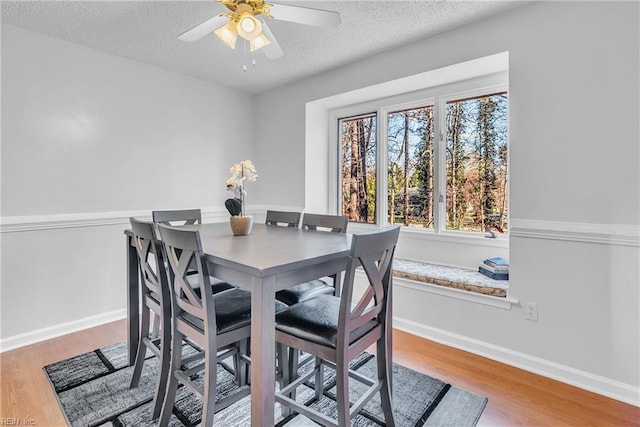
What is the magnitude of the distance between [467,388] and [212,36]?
3072 millimetres

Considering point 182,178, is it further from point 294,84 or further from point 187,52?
point 294,84

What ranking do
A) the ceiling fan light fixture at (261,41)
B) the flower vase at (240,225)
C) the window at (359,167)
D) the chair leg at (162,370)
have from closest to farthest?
the chair leg at (162,370), the ceiling fan light fixture at (261,41), the flower vase at (240,225), the window at (359,167)

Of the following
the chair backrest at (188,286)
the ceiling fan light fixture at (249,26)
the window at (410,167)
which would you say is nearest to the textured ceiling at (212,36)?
the ceiling fan light fixture at (249,26)

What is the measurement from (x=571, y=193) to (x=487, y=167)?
2.89 feet

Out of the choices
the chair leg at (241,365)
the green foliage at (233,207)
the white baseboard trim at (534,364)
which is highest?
the green foliage at (233,207)

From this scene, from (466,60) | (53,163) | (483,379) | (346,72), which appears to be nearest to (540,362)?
(483,379)

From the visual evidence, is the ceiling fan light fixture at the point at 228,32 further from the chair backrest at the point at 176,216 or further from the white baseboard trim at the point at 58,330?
the white baseboard trim at the point at 58,330

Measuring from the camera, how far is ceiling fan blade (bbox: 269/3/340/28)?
166 centimetres

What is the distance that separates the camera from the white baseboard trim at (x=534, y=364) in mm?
1869

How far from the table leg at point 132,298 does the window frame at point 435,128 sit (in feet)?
7.54

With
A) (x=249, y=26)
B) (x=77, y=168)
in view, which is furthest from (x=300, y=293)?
(x=77, y=168)

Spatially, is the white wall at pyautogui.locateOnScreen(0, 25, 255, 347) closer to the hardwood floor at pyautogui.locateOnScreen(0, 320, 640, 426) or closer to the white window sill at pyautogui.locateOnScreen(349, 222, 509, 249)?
the hardwood floor at pyautogui.locateOnScreen(0, 320, 640, 426)

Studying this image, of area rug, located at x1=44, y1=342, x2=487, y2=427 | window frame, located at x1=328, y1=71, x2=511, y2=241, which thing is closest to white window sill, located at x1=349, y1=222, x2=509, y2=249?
window frame, located at x1=328, y1=71, x2=511, y2=241

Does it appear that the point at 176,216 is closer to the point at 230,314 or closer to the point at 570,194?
the point at 230,314
